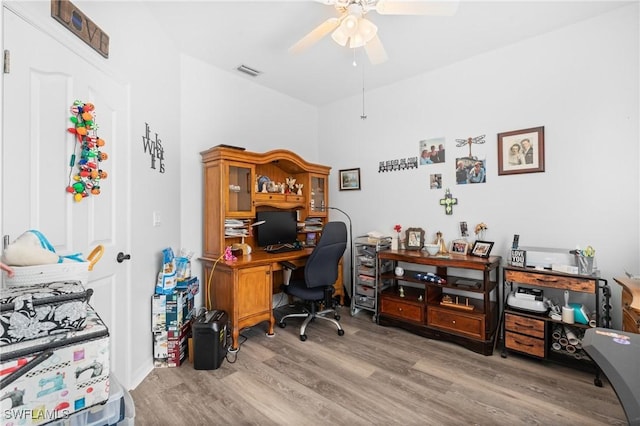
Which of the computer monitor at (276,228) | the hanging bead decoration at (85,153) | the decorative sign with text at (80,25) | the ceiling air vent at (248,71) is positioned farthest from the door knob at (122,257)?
the ceiling air vent at (248,71)

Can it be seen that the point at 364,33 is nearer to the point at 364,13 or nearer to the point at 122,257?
the point at 364,13

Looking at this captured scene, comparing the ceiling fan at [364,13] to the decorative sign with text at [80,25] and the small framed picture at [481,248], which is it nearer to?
the decorative sign with text at [80,25]

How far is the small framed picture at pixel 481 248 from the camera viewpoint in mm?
2695

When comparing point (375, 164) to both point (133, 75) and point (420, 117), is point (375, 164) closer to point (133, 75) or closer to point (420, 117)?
point (420, 117)

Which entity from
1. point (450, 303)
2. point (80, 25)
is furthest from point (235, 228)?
point (450, 303)

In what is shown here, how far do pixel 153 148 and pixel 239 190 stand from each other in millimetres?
894

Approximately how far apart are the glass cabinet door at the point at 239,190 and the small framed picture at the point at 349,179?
1.45m

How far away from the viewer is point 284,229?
3.49m

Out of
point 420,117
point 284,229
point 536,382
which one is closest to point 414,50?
point 420,117

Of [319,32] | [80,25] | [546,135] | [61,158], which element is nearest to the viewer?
[61,158]

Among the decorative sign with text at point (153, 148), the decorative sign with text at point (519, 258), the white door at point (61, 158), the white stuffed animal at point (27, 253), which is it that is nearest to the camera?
the white stuffed animal at point (27, 253)

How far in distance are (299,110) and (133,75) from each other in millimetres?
2359

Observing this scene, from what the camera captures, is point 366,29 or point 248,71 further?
point 248,71

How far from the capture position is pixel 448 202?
312 centimetres
